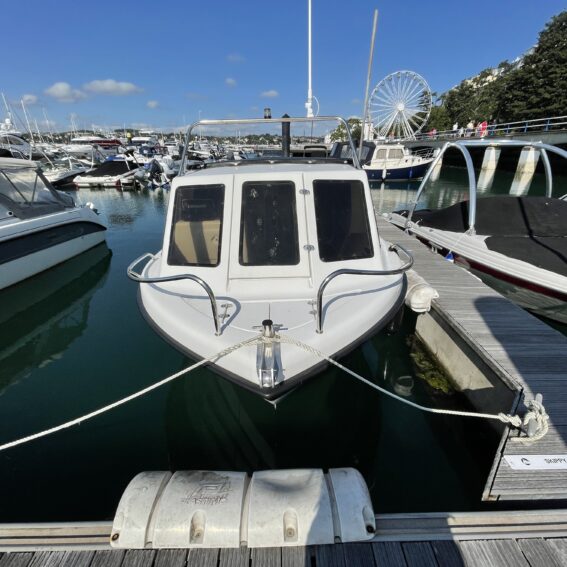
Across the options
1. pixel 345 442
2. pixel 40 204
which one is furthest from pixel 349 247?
pixel 40 204

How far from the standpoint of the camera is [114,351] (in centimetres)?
545

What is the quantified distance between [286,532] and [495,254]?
20.5 feet

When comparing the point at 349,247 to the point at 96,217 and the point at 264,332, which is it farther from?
the point at 96,217

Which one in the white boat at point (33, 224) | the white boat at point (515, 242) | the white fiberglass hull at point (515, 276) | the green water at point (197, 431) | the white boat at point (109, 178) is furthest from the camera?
the white boat at point (109, 178)

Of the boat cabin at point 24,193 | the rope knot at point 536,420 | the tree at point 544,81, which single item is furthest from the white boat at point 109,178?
the tree at point 544,81

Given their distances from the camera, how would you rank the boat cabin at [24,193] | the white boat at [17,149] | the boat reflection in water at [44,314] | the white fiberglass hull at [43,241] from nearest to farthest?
the boat reflection in water at [44,314] < the white fiberglass hull at [43,241] < the boat cabin at [24,193] < the white boat at [17,149]

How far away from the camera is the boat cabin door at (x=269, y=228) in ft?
12.0

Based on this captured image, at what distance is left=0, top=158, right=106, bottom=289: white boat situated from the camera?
743 cm

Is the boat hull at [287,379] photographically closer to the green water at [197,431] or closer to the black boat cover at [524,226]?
the green water at [197,431]

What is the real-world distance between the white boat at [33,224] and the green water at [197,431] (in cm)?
267

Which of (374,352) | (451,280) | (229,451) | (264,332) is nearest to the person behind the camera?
(264,332)

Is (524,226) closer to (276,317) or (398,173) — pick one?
(276,317)

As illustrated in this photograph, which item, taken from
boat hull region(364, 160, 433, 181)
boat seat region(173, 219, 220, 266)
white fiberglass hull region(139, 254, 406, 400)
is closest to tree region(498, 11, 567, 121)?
boat hull region(364, 160, 433, 181)

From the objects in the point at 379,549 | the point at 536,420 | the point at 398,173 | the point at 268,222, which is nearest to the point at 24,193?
the point at 268,222
